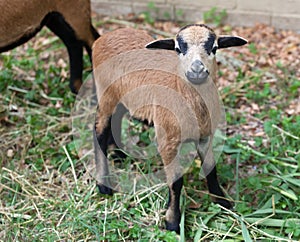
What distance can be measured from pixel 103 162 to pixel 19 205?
669 millimetres

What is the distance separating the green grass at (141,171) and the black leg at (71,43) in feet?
0.61

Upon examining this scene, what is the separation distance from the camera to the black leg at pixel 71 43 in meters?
4.69

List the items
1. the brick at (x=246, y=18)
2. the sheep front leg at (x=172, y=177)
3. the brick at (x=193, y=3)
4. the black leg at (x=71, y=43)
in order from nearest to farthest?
the sheep front leg at (x=172, y=177) < the black leg at (x=71, y=43) < the brick at (x=246, y=18) < the brick at (x=193, y=3)

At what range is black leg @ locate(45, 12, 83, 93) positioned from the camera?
4688 millimetres

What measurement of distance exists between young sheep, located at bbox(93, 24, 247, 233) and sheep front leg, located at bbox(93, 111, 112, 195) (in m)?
0.01

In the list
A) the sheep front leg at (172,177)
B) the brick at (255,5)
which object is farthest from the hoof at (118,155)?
the brick at (255,5)

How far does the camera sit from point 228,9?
6148mm

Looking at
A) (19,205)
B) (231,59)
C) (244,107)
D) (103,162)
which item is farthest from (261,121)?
(19,205)

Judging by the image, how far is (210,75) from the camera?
3512 mm

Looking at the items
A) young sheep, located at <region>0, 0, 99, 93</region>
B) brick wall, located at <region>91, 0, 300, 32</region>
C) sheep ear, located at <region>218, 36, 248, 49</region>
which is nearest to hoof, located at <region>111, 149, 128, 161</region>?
young sheep, located at <region>0, 0, 99, 93</region>

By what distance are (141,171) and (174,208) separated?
1.86ft

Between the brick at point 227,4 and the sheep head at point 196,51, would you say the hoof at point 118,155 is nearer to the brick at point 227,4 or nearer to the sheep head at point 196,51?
the sheep head at point 196,51

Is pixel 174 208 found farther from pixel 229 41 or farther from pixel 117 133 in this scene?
pixel 229 41

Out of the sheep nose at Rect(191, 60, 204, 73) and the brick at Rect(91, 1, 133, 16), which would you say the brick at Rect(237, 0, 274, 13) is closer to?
the brick at Rect(91, 1, 133, 16)
